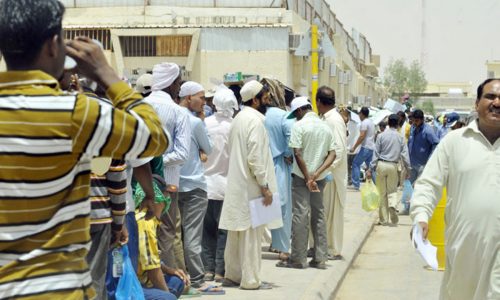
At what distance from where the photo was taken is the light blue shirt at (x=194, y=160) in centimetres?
841

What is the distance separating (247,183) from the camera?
8703 millimetres

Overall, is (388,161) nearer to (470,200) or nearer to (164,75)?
(164,75)

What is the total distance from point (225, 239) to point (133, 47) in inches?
1051

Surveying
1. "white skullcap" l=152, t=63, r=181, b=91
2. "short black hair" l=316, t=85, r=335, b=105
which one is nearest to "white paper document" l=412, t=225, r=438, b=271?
"white skullcap" l=152, t=63, r=181, b=91

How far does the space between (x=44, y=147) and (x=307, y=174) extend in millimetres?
7284

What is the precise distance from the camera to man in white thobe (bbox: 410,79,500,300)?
5.38 meters

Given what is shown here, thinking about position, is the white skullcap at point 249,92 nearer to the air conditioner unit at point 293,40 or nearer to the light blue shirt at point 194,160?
the light blue shirt at point 194,160

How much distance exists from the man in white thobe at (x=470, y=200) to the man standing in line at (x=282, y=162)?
4516 mm

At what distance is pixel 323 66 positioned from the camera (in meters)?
42.6

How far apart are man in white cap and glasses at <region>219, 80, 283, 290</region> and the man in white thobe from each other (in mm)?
3088

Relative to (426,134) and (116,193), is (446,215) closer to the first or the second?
→ (116,193)

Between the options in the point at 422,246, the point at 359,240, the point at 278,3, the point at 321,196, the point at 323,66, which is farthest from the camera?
the point at 323,66

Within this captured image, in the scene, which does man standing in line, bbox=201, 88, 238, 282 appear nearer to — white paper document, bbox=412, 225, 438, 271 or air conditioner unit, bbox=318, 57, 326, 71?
white paper document, bbox=412, 225, 438, 271

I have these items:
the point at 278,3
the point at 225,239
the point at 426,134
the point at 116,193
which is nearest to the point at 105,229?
the point at 116,193
